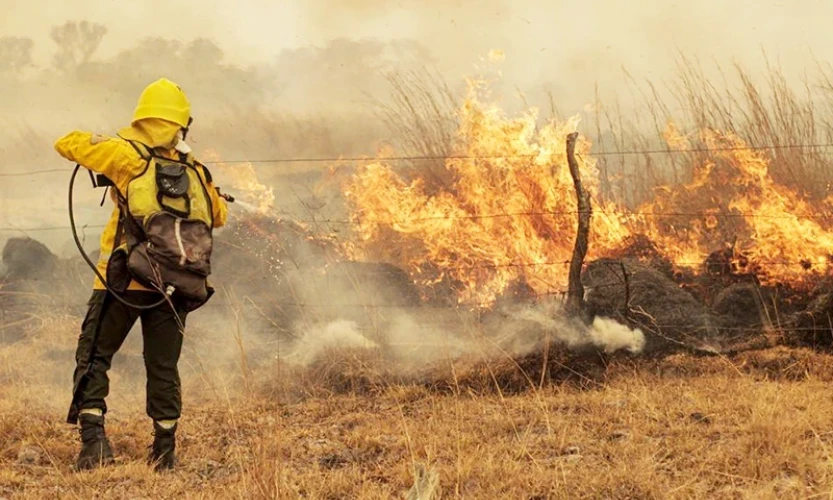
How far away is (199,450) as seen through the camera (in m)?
4.85

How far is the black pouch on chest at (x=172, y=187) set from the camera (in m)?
4.27

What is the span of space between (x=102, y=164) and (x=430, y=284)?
13.5ft

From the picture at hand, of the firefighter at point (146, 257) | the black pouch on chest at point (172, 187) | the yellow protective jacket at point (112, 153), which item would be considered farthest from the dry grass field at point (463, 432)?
the yellow protective jacket at point (112, 153)

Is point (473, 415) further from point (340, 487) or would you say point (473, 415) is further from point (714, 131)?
point (714, 131)

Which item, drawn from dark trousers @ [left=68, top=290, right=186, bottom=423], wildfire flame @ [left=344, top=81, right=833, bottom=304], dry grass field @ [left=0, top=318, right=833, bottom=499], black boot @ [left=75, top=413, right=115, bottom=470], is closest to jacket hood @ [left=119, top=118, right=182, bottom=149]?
dark trousers @ [left=68, top=290, right=186, bottom=423]

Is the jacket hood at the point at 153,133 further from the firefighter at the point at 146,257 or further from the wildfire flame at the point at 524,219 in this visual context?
the wildfire flame at the point at 524,219

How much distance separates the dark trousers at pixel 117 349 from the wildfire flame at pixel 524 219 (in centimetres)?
340

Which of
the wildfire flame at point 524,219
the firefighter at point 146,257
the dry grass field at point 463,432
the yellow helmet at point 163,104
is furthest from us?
the wildfire flame at point 524,219

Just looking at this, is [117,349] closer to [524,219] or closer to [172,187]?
[172,187]

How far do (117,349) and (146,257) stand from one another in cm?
60

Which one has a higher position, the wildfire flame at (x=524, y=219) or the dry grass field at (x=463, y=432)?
the wildfire flame at (x=524, y=219)

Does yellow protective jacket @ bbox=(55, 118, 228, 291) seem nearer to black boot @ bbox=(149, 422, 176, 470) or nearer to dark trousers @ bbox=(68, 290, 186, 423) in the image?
dark trousers @ bbox=(68, 290, 186, 423)

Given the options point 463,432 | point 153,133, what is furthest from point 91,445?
point 463,432

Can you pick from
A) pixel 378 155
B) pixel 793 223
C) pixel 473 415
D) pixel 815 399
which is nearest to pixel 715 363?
pixel 815 399
